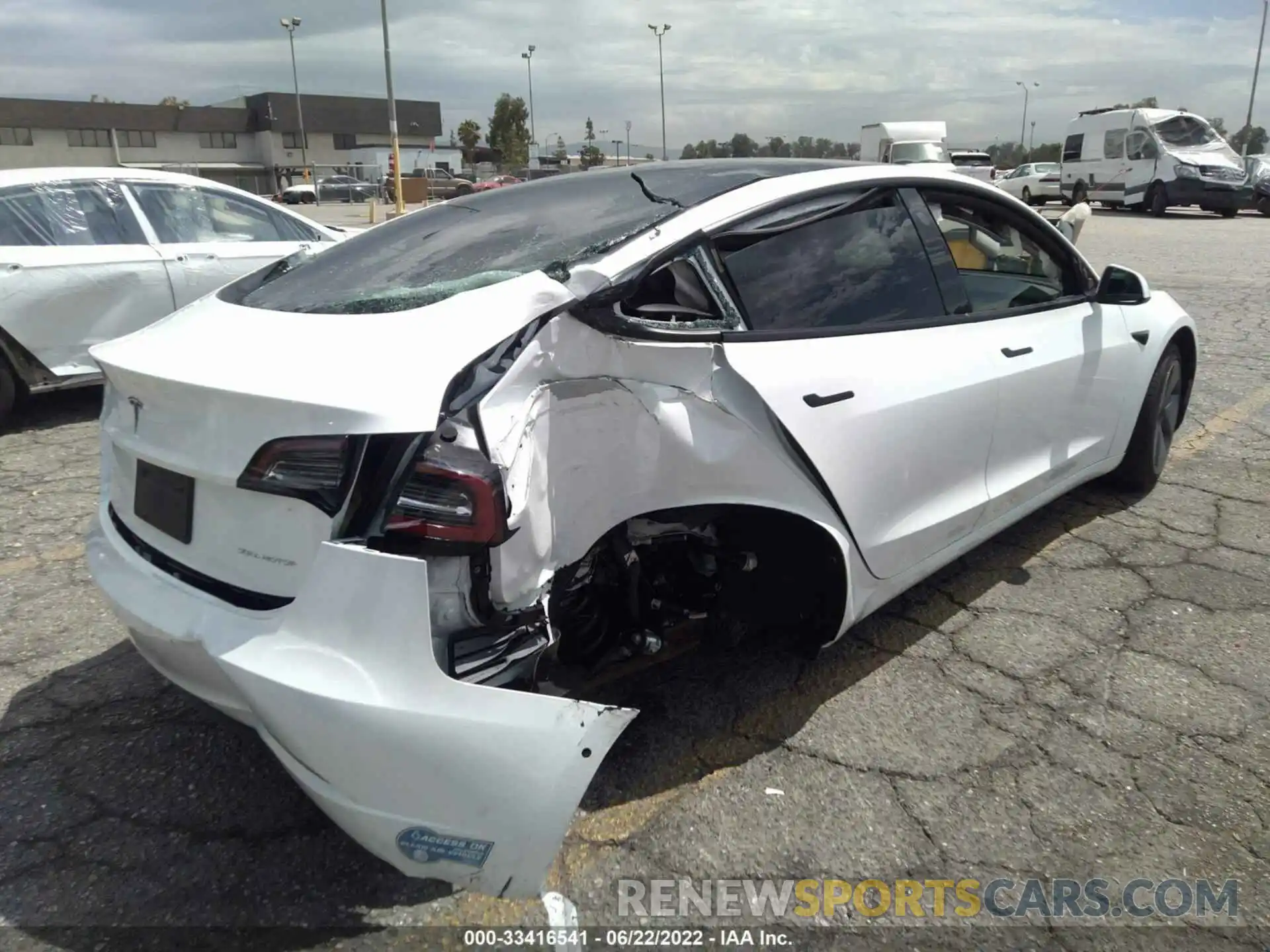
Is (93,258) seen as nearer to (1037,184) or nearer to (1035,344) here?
(1035,344)

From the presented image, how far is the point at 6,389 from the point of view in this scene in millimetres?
5672

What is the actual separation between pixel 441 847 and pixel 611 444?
93 centimetres

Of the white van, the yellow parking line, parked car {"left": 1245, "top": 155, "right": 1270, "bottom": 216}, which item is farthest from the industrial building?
the yellow parking line

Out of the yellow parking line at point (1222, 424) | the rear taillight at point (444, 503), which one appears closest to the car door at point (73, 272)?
the rear taillight at point (444, 503)

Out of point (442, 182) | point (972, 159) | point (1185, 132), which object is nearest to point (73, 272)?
point (1185, 132)

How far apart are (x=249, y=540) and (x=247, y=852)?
2.81ft

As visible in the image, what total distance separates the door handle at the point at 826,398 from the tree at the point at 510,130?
73.5m

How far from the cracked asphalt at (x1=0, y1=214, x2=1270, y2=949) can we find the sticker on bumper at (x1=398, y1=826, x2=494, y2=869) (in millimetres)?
366

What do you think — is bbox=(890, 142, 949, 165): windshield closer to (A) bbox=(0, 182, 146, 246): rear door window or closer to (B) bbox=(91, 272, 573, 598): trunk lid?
(A) bbox=(0, 182, 146, 246): rear door window

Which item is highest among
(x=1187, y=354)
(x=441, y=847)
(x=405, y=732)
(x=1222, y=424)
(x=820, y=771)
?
(x=1187, y=354)

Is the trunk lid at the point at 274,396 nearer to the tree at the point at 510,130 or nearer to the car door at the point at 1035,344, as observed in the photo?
the car door at the point at 1035,344

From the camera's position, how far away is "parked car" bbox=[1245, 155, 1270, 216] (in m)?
22.7

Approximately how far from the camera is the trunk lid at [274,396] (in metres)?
1.82

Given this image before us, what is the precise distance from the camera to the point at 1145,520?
427 cm
